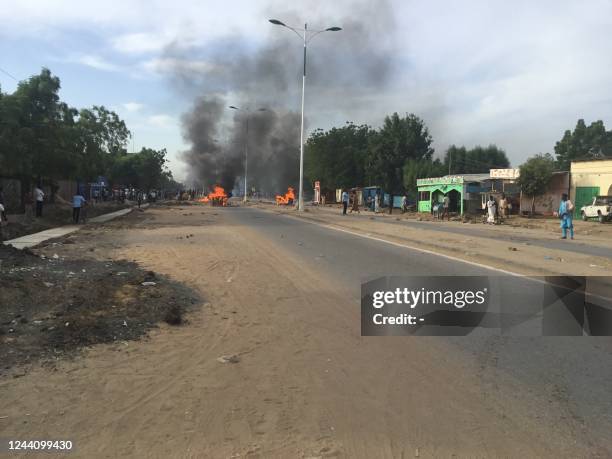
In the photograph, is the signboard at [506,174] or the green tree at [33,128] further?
the signboard at [506,174]

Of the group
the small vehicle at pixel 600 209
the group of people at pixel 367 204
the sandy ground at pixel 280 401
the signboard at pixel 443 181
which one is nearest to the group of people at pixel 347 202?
the group of people at pixel 367 204

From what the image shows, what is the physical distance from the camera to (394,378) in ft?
13.2

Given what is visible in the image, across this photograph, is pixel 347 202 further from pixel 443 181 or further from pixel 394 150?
pixel 394 150

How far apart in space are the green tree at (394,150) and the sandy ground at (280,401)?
45.2 meters

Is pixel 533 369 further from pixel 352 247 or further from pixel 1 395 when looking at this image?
pixel 352 247

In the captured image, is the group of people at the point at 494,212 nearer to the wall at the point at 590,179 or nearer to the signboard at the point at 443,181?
the signboard at the point at 443,181

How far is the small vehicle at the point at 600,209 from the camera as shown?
27.8m

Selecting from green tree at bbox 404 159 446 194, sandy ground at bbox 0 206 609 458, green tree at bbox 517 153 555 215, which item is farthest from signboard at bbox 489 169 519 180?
sandy ground at bbox 0 206 609 458

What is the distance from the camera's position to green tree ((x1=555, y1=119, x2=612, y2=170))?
250 ft

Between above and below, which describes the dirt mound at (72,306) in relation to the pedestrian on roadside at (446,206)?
below

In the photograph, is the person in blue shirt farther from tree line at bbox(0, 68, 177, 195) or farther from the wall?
the wall

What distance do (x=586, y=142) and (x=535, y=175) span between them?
5289cm

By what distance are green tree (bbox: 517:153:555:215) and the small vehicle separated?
383cm

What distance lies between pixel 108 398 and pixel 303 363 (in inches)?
62.3
